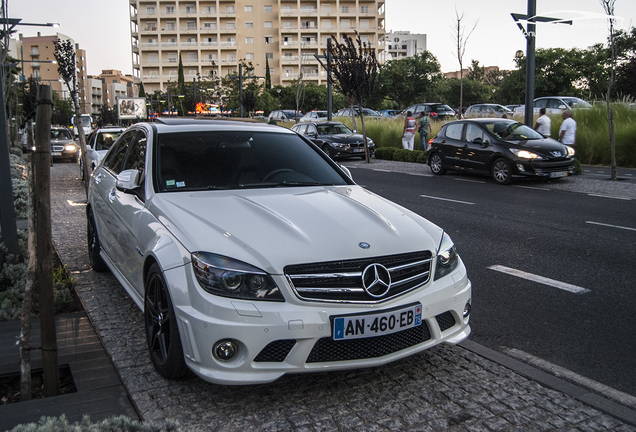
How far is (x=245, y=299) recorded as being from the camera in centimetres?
309

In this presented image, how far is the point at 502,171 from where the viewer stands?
14.9 metres

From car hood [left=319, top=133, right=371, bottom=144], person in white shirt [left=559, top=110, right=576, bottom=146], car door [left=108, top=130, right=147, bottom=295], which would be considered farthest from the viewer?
car hood [left=319, top=133, right=371, bottom=144]

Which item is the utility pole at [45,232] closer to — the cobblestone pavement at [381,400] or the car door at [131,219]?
the cobblestone pavement at [381,400]

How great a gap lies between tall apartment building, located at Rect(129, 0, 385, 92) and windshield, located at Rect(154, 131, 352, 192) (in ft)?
345

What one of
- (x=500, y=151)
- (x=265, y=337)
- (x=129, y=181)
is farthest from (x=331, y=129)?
(x=265, y=337)

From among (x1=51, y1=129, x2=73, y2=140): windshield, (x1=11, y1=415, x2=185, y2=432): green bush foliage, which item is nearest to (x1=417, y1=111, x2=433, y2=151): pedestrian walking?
(x1=51, y1=129, x2=73, y2=140): windshield

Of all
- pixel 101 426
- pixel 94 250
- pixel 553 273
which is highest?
pixel 94 250

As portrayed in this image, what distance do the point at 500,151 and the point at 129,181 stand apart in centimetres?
1228

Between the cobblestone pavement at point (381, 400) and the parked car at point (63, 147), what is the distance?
954 inches

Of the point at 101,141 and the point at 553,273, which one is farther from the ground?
the point at 101,141

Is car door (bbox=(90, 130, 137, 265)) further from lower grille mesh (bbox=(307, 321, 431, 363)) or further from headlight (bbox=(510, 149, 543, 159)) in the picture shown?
headlight (bbox=(510, 149, 543, 159))

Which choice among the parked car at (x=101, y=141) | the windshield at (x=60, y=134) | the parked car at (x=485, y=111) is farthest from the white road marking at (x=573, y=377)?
the parked car at (x=485, y=111)

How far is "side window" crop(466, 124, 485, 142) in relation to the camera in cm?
1579

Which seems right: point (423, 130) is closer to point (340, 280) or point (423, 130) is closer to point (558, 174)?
point (558, 174)
